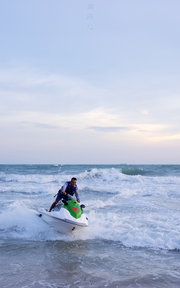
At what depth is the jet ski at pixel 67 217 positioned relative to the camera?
833 cm

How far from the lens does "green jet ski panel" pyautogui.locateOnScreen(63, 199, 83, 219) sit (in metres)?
8.52

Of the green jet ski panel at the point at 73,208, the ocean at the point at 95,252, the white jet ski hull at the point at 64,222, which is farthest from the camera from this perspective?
the green jet ski panel at the point at 73,208

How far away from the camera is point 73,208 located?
8.68 metres

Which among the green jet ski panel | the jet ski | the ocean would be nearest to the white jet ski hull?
the jet ski

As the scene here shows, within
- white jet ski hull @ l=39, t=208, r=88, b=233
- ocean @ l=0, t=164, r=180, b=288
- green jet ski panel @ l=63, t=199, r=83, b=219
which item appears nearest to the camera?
ocean @ l=0, t=164, r=180, b=288

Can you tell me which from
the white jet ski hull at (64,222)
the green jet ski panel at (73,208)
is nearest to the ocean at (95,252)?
the white jet ski hull at (64,222)

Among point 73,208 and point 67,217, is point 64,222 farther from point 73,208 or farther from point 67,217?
point 73,208

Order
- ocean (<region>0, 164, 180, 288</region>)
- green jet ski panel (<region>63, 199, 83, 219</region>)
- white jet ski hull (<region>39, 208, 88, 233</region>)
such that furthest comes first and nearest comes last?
green jet ski panel (<region>63, 199, 83, 219</region>), white jet ski hull (<region>39, 208, 88, 233</region>), ocean (<region>0, 164, 180, 288</region>)

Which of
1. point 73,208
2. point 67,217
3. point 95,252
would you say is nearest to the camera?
point 95,252

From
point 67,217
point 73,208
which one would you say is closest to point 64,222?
point 67,217

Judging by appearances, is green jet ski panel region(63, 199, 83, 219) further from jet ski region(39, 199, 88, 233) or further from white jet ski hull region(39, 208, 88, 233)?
white jet ski hull region(39, 208, 88, 233)

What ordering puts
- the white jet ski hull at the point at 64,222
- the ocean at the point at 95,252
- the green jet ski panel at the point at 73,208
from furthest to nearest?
the green jet ski panel at the point at 73,208, the white jet ski hull at the point at 64,222, the ocean at the point at 95,252

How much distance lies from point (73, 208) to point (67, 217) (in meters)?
0.41

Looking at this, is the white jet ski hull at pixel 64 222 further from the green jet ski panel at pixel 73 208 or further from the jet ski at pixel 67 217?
the green jet ski panel at pixel 73 208
